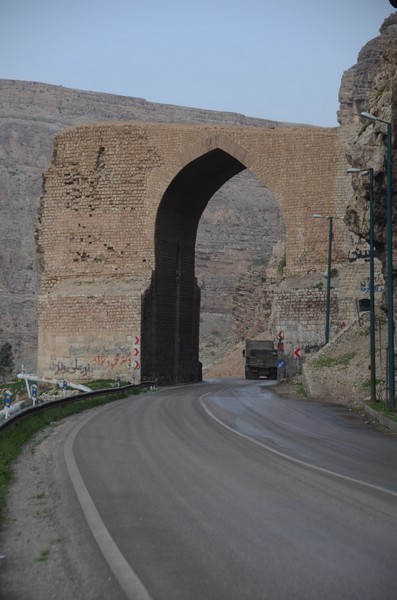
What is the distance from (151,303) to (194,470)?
33178 mm

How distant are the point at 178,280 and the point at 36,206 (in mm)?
101980

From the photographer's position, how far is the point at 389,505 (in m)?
9.57

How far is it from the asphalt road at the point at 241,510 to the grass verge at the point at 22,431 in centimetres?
76

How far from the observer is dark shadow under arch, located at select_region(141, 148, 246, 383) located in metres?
45.5

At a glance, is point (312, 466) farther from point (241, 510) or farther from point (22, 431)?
point (22, 431)

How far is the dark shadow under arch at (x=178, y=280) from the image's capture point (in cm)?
4550

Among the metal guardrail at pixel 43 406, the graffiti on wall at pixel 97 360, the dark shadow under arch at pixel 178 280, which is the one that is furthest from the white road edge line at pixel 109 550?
the dark shadow under arch at pixel 178 280

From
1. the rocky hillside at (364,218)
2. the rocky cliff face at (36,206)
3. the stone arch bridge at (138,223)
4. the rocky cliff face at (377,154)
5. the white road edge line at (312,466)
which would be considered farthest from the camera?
the rocky cliff face at (36,206)

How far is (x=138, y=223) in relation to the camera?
46.0m

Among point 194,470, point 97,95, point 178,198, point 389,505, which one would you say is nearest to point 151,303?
point 178,198

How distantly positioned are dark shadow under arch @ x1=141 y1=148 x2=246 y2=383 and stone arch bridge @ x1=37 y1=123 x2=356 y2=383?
0.09 m

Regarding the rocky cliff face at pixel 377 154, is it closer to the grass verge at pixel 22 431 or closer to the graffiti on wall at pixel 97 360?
the grass verge at pixel 22 431

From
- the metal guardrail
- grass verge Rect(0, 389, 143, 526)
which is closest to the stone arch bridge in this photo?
the metal guardrail

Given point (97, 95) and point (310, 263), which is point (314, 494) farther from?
point (97, 95)
